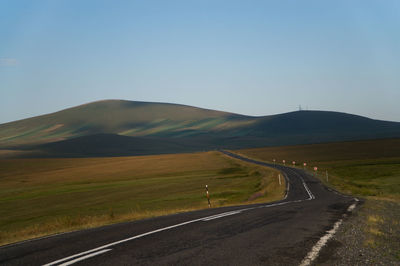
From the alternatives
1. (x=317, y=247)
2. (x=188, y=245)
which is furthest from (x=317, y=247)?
(x=188, y=245)

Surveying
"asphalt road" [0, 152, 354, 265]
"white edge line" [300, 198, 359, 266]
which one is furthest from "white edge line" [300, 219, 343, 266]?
"asphalt road" [0, 152, 354, 265]

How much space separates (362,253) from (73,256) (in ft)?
22.1

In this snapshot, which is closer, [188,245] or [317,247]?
[317,247]

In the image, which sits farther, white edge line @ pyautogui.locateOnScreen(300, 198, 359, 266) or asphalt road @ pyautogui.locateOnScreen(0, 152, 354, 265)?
asphalt road @ pyautogui.locateOnScreen(0, 152, 354, 265)

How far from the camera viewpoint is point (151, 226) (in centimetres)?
1279

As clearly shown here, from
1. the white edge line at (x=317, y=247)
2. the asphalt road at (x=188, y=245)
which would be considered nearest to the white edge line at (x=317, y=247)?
the white edge line at (x=317, y=247)

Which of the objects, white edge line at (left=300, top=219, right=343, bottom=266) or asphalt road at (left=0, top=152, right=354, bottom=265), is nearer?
white edge line at (left=300, top=219, right=343, bottom=266)

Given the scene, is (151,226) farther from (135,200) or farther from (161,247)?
(135,200)

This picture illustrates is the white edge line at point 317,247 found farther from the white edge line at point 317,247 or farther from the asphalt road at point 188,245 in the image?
the asphalt road at point 188,245

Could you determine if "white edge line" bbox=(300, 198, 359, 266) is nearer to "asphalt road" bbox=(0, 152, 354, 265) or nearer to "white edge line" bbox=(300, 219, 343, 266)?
"white edge line" bbox=(300, 219, 343, 266)

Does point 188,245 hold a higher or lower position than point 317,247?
higher

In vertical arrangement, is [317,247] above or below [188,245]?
below

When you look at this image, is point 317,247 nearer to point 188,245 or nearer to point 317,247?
point 317,247

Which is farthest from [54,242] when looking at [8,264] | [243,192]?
[243,192]
